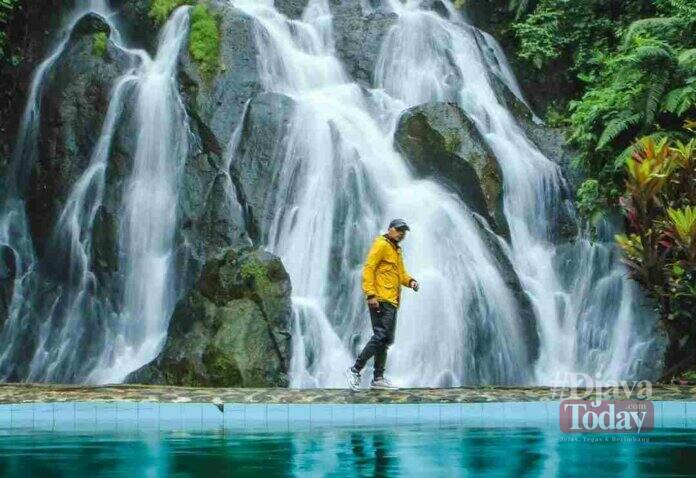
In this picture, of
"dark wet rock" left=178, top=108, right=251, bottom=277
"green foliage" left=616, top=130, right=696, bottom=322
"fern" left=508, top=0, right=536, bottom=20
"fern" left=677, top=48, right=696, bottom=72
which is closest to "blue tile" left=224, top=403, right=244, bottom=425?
"green foliage" left=616, top=130, right=696, bottom=322

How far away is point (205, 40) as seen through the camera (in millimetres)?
19844

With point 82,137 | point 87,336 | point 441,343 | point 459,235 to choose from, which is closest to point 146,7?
point 82,137

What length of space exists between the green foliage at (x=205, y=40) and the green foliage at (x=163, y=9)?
2.19 feet

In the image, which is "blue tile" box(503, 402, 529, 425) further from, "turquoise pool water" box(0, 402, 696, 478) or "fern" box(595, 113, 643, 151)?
"fern" box(595, 113, 643, 151)

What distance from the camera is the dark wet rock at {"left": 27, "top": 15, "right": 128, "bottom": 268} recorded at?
1909 cm

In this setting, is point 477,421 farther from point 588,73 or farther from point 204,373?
point 588,73

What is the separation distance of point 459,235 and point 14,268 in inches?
310

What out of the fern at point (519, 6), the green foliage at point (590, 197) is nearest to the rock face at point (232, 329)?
the green foliage at point (590, 197)

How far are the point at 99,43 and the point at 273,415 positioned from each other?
478 inches

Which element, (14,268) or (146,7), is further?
(146,7)

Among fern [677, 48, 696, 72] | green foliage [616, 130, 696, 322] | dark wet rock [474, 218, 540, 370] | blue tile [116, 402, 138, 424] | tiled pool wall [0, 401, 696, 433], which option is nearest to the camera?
tiled pool wall [0, 401, 696, 433]

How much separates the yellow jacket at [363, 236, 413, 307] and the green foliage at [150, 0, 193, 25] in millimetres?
11105

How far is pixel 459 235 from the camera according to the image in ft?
55.2

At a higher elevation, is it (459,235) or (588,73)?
(588,73)
